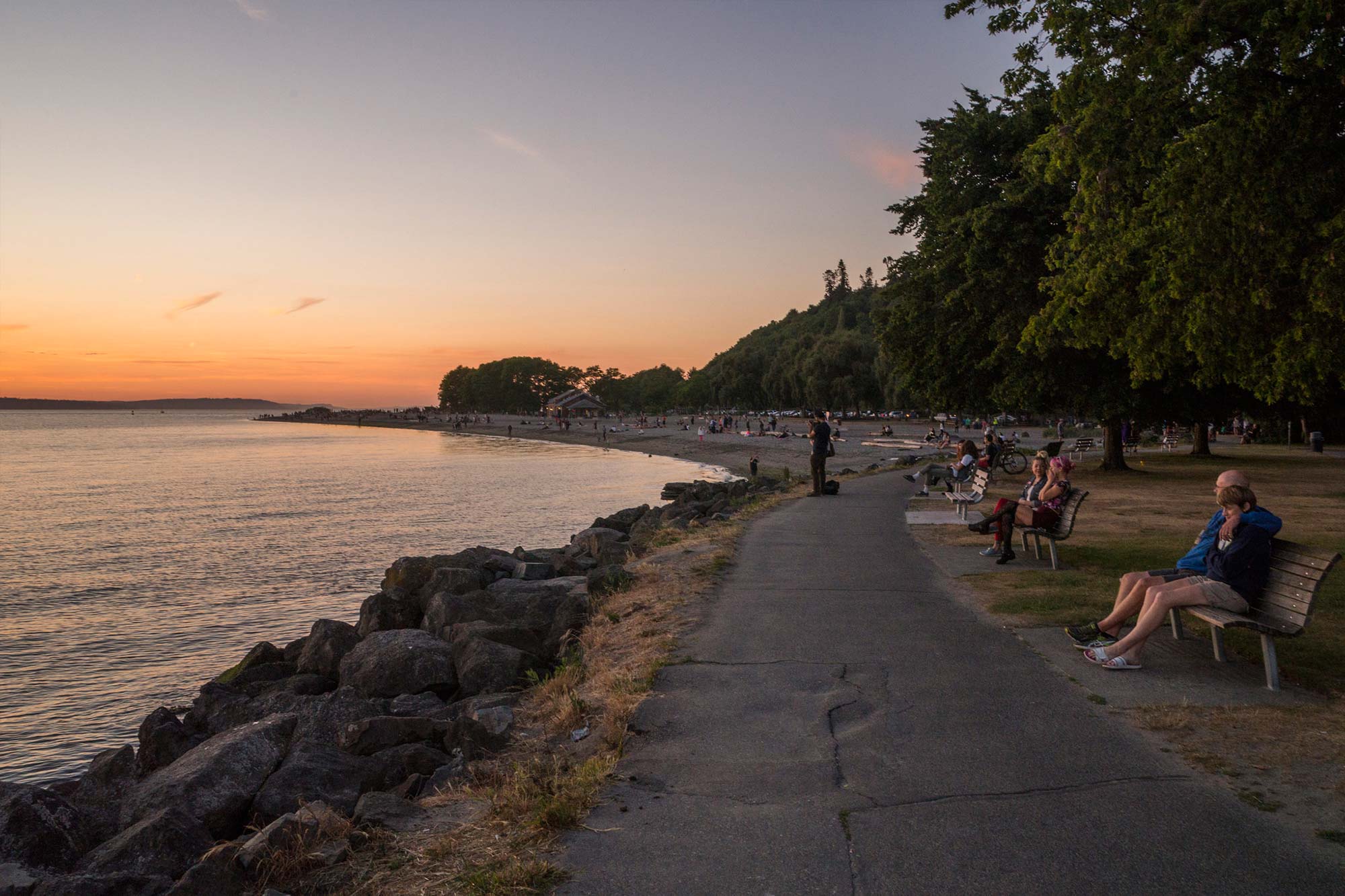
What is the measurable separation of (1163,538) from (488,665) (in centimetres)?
1049

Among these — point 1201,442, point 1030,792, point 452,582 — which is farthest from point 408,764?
point 1201,442

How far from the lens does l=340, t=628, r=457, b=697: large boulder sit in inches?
356

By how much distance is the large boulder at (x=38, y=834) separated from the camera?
5414 millimetres

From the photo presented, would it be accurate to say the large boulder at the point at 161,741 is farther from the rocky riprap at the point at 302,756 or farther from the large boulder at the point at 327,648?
the large boulder at the point at 327,648

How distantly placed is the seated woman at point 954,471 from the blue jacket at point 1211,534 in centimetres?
1183

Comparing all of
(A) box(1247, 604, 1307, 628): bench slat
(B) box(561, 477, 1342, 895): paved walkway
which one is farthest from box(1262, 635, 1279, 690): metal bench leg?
(B) box(561, 477, 1342, 895): paved walkway

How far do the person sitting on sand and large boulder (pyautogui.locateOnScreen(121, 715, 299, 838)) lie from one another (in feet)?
21.4

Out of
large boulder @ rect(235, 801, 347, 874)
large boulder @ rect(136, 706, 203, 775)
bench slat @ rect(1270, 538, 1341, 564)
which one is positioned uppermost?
bench slat @ rect(1270, 538, 1341, 564)

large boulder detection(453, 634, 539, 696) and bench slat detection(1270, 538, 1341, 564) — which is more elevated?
bench slat detection(1270, 538, 1341, 564)

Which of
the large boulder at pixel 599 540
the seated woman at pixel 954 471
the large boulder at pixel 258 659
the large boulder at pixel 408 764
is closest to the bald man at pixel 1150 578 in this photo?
the large boulder at pixel 408 764

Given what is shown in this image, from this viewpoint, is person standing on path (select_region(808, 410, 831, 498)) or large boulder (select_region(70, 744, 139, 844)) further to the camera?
person standing on path (select_region(808, 410, 831, 498))

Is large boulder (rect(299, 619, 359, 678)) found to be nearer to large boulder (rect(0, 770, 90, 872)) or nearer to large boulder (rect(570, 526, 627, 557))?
large boulder (rect(0, 770, 90, 872))

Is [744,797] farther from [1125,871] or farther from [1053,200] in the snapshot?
[1053,200]

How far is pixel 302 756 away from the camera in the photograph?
6.29 meters
